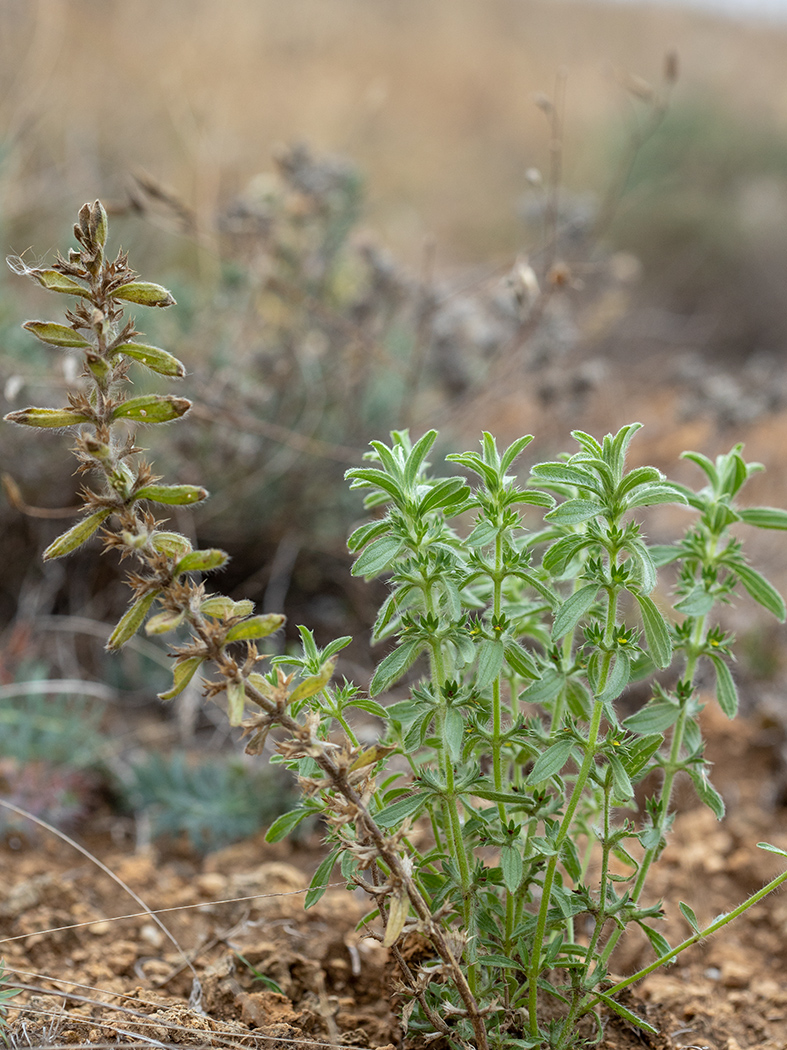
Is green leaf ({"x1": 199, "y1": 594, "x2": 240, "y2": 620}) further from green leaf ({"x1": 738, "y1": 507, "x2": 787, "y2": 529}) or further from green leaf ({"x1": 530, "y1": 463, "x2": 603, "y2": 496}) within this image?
green leaf ({"x1": 738, "y1": 507, "x2": 787, "y2": 529})

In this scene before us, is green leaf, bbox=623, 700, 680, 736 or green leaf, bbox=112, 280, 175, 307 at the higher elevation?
Answer: green leaf, bbox=112, 280, 175, 307

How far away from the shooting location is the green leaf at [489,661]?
3.71ft

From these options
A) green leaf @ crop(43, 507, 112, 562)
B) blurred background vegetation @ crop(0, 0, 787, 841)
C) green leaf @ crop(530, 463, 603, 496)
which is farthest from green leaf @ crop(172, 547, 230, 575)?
blurred background vegetation @ crop(0, 0, 787, 841)

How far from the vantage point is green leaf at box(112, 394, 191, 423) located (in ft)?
3.43

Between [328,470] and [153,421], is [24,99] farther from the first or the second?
[153,421]

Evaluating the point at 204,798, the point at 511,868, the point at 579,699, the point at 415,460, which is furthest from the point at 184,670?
the point at 204,798

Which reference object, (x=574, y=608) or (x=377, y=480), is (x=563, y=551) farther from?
(x=377, y=480)

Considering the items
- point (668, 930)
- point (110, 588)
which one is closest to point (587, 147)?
point (110, 588)

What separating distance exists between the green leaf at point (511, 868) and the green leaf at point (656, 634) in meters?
0.33

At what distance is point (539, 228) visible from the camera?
441 cm

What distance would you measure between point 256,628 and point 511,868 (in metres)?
0.49

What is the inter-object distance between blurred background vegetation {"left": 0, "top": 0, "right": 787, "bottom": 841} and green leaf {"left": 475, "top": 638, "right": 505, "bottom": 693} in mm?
1174

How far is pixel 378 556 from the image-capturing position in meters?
1.14

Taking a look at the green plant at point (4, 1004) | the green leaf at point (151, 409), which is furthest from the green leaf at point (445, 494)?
the green plant at point (4, 1004)
